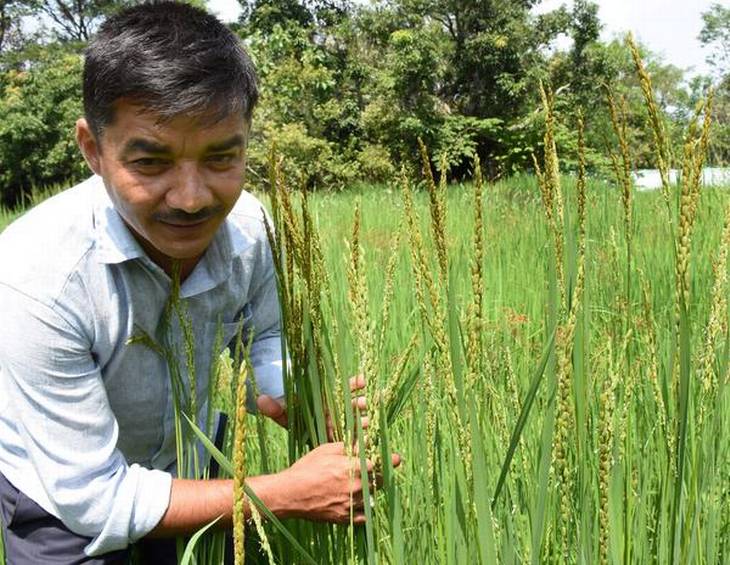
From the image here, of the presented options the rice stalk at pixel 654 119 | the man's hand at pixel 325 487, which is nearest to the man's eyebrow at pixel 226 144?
the man's hand at pixel 325 487

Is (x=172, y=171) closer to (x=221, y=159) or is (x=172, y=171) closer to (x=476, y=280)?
(x=221, y=159)

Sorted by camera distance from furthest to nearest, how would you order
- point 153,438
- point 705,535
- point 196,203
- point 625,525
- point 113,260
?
point 153,438, point 113,260, point 196,203, point 705,535, point 625,525

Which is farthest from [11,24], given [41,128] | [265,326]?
[265,326]

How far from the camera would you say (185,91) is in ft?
3.70

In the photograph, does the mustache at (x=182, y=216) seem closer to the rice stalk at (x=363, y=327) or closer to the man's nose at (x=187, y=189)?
the man's nose at (x=187, y=189)

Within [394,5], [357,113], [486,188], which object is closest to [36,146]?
[357,113]

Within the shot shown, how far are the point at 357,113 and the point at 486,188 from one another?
13907mm

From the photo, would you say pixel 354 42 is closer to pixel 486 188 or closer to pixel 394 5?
pixel 394 5

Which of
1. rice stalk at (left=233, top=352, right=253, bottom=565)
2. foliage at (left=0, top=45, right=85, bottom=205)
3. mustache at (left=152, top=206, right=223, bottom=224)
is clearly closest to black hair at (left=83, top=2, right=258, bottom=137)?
mustache at (left=152, top=206, right=223, bottom=224)

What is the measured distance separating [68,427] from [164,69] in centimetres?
61

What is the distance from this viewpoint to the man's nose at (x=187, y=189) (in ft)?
3.81

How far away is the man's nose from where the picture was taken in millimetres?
1160

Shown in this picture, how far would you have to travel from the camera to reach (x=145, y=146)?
1135 mm

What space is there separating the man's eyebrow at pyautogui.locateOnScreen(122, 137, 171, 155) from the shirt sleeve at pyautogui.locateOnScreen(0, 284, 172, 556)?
0.31 metres
